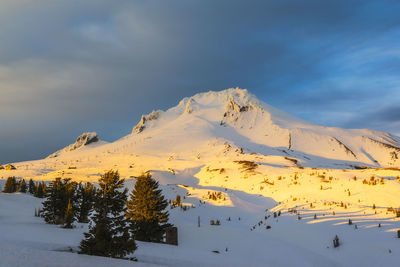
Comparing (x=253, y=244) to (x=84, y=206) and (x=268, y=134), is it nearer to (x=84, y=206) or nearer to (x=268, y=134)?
(x=84, y=206)

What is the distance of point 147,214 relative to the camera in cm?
1853

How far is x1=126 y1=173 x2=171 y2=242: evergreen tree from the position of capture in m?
18.1

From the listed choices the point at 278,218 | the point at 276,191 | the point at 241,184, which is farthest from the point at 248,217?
the point at 241,184

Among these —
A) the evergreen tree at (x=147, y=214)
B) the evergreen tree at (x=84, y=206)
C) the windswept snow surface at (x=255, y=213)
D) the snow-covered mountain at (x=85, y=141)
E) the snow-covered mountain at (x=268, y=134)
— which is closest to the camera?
the windswept snow surface at (x=255, y=213)

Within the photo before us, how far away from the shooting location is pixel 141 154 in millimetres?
89438

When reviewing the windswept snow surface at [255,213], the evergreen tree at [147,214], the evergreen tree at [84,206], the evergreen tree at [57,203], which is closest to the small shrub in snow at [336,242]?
the windswept snow surface at [255,213]

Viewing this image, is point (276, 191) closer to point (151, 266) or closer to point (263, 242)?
point (263, 242)

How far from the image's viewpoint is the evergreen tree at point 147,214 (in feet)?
59.3

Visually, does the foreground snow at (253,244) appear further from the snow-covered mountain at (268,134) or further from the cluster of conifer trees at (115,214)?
the snow-covered mountain at (268,134)

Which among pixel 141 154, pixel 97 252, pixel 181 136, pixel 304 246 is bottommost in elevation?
pixel 304 246

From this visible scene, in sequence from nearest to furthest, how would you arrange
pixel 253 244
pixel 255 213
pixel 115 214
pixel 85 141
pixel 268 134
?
pixel 115 214, pixel 253 244, pixel 255 213, pixel 268 134, pixel 85 141

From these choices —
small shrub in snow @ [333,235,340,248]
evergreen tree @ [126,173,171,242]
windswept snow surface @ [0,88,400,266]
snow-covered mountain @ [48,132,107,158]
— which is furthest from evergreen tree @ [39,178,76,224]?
snow-covered mountain @ [48,132,107,158]

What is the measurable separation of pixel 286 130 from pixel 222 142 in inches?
1137

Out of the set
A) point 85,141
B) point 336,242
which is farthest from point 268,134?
point 85,141
